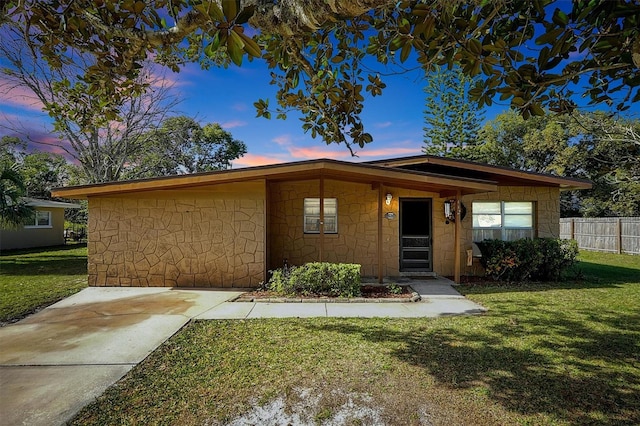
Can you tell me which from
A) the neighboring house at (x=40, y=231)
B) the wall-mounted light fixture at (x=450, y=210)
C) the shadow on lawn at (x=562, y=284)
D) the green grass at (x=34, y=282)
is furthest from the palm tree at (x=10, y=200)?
the shadow on lawn at (x=562, y=284)

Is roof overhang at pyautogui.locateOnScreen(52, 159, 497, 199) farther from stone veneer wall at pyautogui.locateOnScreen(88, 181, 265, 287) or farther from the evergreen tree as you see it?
the evergreen tree

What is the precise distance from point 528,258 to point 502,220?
1699mm

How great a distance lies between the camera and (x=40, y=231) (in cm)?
1811

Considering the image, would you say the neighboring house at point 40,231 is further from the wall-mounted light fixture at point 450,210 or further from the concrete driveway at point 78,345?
the wall-mounted light fixture at point 450,210

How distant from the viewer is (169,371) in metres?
3.53

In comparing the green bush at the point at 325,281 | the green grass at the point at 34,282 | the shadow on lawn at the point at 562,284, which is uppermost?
the green bush at the point at 325,281

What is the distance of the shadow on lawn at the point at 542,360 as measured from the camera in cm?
290

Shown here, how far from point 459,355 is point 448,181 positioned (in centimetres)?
447

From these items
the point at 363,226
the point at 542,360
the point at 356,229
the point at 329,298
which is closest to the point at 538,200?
the point at 363,226

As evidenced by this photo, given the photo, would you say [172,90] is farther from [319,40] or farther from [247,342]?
[247,342]

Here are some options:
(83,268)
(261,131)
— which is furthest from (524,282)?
(83,268)

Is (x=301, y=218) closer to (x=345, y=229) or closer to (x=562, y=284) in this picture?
(x=345, y=229)

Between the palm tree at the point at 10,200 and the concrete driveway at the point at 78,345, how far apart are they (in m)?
7.51

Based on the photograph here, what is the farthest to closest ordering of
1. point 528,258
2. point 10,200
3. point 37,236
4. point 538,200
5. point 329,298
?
point 37,236 → point 10,200 → point 538,200 → point 528,258 → point 329,298
